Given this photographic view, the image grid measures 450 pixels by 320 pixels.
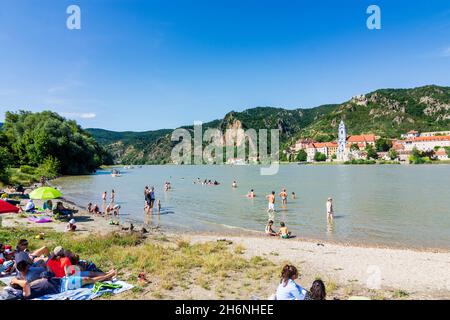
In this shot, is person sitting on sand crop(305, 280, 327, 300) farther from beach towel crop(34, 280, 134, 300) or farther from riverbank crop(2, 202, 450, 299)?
beach towel crop(34, 280, 134, 300)

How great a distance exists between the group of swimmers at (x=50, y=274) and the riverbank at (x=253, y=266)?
1.27 meters

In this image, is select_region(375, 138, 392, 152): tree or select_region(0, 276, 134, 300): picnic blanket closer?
select_region(0, 276, 134, 300): picnic blanket

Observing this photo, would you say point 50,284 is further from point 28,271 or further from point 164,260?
point 164,260

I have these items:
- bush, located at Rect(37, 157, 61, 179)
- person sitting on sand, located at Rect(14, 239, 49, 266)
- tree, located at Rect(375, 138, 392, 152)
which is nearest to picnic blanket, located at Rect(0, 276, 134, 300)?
person sitting on sand, located at Rect(14, 239, 49, 266)

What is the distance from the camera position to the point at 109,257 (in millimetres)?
13141

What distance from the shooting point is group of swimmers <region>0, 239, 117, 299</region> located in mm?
8984

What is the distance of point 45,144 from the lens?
7744 cm

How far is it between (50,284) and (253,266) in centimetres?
712

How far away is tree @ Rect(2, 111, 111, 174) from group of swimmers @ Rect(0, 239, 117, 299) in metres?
70.8

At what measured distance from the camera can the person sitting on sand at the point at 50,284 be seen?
881 centimetres
